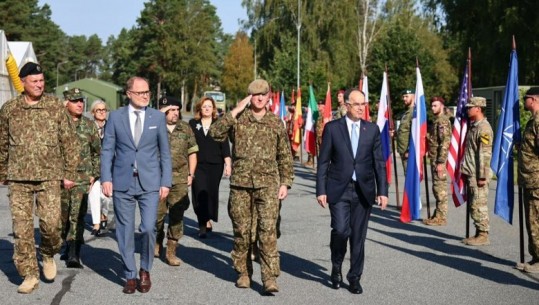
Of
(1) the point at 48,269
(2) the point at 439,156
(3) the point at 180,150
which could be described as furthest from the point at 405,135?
(1) the point at 48,269

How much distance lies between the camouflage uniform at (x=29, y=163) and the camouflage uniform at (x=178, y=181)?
164 cm

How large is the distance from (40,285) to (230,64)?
88006 millimetres

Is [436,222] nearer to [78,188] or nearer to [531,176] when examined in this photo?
[531,176]

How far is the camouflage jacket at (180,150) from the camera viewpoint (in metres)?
8.77

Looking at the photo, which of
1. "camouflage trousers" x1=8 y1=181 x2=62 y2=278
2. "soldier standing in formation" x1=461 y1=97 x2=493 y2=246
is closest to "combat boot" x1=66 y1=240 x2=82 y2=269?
"camouflage trousers" x1=8 y1=181 x2=62 y2=278

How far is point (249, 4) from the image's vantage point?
64875mm

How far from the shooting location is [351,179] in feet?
23.8

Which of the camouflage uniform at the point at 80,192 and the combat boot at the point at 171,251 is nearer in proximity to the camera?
the camouflage uniform at the point at 80,192

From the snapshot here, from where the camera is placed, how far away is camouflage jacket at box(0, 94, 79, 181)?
7.08 m

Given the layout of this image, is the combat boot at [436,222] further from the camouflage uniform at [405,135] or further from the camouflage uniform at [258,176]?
the camouflage uniform at [258,176]

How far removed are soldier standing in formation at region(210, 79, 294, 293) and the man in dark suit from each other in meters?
0.40

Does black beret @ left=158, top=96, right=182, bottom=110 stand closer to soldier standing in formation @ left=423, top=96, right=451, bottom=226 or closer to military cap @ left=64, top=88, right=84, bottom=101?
military cap @ left=64, top=88, right=84, bottom=101

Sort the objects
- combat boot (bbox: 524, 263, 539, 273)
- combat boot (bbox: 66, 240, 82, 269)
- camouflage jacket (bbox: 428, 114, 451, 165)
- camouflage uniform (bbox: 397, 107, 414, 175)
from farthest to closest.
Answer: camouflage uniform (bbox: 397, 107, 414, 175) < camouflage jacket (bbox: 428, 114, 451, 165) < combat boot (bbox: 66, 240, 82, 269) < combat boot (bbox: 524, 263, 539, 273)

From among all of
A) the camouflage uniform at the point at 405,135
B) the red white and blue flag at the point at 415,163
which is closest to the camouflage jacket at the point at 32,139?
the red white and blue flag at the point at 415,163
